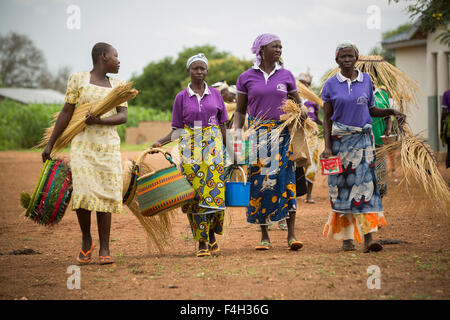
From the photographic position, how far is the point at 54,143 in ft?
17.6

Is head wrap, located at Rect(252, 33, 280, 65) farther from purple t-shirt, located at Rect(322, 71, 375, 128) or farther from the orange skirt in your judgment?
the orange skirt

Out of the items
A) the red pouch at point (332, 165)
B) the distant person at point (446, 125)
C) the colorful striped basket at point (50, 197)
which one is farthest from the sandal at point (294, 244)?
the distant person at point (446, 125)

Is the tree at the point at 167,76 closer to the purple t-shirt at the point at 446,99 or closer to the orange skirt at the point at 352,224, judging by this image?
the purple t-shirt at the point at 446,99

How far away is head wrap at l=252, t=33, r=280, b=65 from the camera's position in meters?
5.75

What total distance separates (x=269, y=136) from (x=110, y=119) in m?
1.62

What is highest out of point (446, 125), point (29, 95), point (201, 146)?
point (29, 95)

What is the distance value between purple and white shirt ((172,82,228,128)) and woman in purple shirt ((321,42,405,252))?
1.11 meters

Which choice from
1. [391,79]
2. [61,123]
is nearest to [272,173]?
[61,123]

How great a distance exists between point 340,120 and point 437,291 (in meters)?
2.06

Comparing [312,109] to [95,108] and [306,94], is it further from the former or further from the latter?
[95,108]

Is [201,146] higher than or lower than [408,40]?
lower

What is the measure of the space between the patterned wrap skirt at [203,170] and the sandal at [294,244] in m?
0.78

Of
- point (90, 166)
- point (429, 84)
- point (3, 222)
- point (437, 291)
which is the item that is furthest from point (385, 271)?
point (429, 84)

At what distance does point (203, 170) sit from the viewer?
18.4ft
